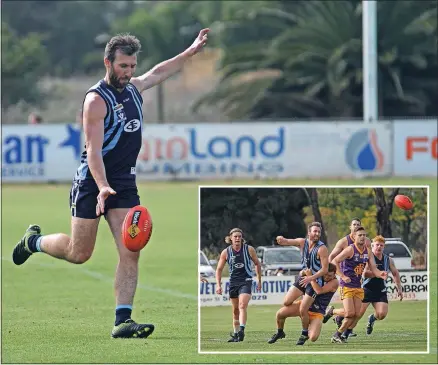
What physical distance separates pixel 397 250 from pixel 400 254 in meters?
0.10

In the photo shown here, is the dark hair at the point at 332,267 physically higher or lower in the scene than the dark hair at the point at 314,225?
lower

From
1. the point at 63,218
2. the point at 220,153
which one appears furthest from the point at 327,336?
the point at 220,153

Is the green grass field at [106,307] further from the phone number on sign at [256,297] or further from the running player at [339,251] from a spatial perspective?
the running player at [339,251]

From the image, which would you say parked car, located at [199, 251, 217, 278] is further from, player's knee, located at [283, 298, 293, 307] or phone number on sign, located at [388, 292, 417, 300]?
phone number on sign, located at [388, 292, 417, 300]

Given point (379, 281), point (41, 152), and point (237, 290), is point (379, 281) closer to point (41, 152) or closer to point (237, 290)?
point (237, 290)

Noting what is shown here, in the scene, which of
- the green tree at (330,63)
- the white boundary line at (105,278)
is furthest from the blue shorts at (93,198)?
the green tree at (330,63)

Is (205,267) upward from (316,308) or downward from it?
upward

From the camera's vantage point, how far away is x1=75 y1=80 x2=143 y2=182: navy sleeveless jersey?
31.2 ft

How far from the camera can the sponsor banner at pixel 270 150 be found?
3312 cm

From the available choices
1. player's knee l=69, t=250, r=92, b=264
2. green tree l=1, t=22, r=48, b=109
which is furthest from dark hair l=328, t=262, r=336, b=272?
green tree l=1, t=22, r=48, b=109

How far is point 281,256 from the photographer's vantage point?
816cm

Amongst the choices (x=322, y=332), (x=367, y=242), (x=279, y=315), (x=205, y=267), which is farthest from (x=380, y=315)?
(x=205, y=267)

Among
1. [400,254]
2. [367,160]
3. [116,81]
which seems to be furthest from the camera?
[367,160]

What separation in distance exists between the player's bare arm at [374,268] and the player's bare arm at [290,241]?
1.28 feet
